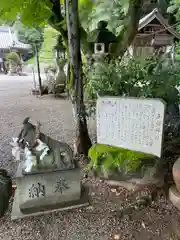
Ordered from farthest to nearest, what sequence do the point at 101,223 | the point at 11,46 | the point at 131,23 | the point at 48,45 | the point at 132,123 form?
1. the point at 11,46
2. the point at 48,45
3. the point at 131,23
4. the point at 132,123
5. the point at 101,223

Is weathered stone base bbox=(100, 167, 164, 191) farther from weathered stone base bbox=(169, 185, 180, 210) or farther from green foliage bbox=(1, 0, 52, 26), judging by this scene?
green foliage bbox=(1, 0, 52, 26)

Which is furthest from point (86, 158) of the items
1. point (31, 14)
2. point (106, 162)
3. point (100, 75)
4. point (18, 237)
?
point (31, 14)

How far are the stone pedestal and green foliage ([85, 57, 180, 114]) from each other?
1295mm

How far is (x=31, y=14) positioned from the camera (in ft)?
8.75

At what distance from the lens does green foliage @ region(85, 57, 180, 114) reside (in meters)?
2.80

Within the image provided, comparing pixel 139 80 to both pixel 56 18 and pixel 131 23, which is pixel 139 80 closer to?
pixel 131 23

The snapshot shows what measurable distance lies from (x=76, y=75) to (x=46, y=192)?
1.63 metres

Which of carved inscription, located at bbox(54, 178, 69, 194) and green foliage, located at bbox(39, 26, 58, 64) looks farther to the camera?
green foliage, located at bbox(39, 26, 58, 64)


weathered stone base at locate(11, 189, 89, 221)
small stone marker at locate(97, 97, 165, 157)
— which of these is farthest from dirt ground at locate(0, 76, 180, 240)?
small stone marker at locate(97, 97, 165, 157)

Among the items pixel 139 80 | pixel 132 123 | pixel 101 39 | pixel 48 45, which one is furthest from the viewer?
pixel 48 45

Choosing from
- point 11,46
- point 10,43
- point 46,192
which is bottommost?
point 46,192

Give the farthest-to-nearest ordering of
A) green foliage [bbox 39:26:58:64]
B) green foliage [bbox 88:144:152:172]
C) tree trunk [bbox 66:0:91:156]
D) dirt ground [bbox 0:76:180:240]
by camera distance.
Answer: green foliage [bbox 39:26:58:64], tree trunk [bbox 66:0:91:156], green foliage [bbox 88:144:152:172], dirt ground [bbox 0:76:180:240]

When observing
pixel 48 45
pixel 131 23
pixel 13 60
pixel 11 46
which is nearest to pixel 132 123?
pixel 131 23

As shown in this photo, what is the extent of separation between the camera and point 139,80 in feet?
9.68
